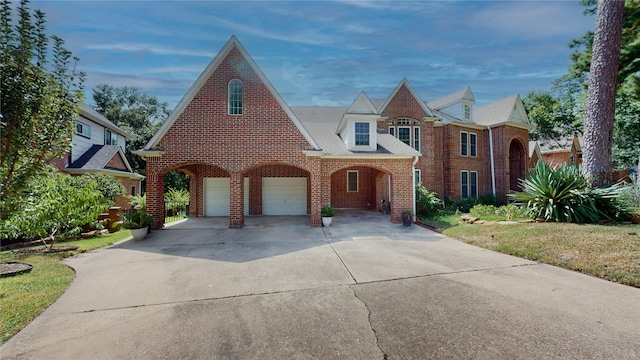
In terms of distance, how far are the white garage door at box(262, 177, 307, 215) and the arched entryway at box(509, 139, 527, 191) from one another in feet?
61.1

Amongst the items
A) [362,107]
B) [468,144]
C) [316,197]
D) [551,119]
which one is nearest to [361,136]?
[362,107]

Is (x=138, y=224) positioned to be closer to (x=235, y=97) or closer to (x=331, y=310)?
(x=235, y=97)

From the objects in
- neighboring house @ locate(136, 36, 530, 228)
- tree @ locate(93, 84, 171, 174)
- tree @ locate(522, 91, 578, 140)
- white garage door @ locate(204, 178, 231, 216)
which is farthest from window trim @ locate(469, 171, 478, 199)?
→ tree @ locate(93, 84, 171, 174)

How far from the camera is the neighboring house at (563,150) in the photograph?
91.8 feet

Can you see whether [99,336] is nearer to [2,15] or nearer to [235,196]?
[2,15]

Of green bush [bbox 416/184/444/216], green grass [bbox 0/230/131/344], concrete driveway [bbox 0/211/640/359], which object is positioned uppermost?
green bush [bbox 416/184/444/216]

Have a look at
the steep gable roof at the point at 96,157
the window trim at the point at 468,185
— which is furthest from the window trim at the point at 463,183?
the steep gable roof at the point at 96,157

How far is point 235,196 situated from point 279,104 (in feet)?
15.3

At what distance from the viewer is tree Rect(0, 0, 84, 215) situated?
4.36m

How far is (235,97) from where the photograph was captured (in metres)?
11.4

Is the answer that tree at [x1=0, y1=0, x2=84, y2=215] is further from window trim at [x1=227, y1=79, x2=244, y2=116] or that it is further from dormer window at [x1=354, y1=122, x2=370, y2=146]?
dormer window at [x1=354, y1=122, x2=370, y2=146]

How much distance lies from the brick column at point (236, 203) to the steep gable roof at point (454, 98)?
18.2m

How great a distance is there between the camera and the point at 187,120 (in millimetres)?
11203

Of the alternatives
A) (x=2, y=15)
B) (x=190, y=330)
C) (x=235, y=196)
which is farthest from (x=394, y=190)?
(x=2, y=15)
